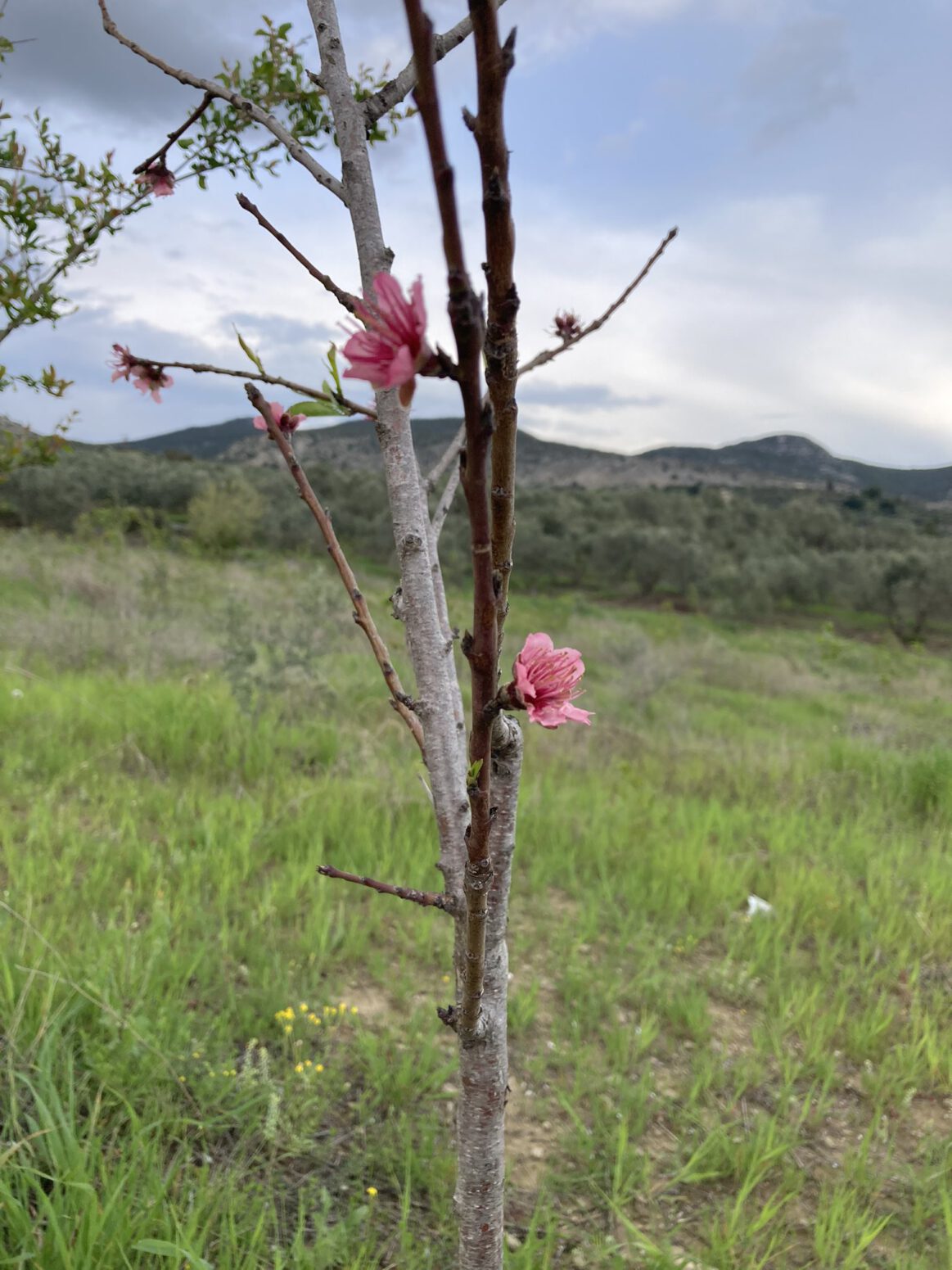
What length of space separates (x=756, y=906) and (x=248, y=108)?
3.40 meters

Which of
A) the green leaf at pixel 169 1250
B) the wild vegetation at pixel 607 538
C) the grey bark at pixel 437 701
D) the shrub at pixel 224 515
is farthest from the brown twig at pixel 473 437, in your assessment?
the wild vegetation at pixel 607 538

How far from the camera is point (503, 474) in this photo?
0.68 m

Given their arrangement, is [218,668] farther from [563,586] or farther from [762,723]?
[563,586]

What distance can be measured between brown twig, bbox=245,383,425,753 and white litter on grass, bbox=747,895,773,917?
2707mm

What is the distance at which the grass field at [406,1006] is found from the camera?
5.97 ft

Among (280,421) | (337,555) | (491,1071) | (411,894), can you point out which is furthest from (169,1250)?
(280,421)

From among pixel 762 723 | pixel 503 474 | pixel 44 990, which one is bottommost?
pixel 762 723

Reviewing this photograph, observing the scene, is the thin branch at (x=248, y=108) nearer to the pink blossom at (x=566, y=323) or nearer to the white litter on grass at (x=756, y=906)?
the pink blossom at (x=566, y=323)

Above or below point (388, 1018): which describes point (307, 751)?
above

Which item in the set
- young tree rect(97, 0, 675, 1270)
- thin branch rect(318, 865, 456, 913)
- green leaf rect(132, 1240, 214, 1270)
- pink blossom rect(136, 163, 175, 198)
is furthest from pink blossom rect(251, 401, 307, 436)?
green leaf rect(132, 1240, 214, 1270)

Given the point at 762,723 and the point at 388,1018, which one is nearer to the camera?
the point at 388,1018

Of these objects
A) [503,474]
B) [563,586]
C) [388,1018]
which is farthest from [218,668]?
[563,586]

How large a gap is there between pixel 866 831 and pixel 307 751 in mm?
3255

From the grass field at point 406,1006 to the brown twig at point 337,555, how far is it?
0.90 metres
